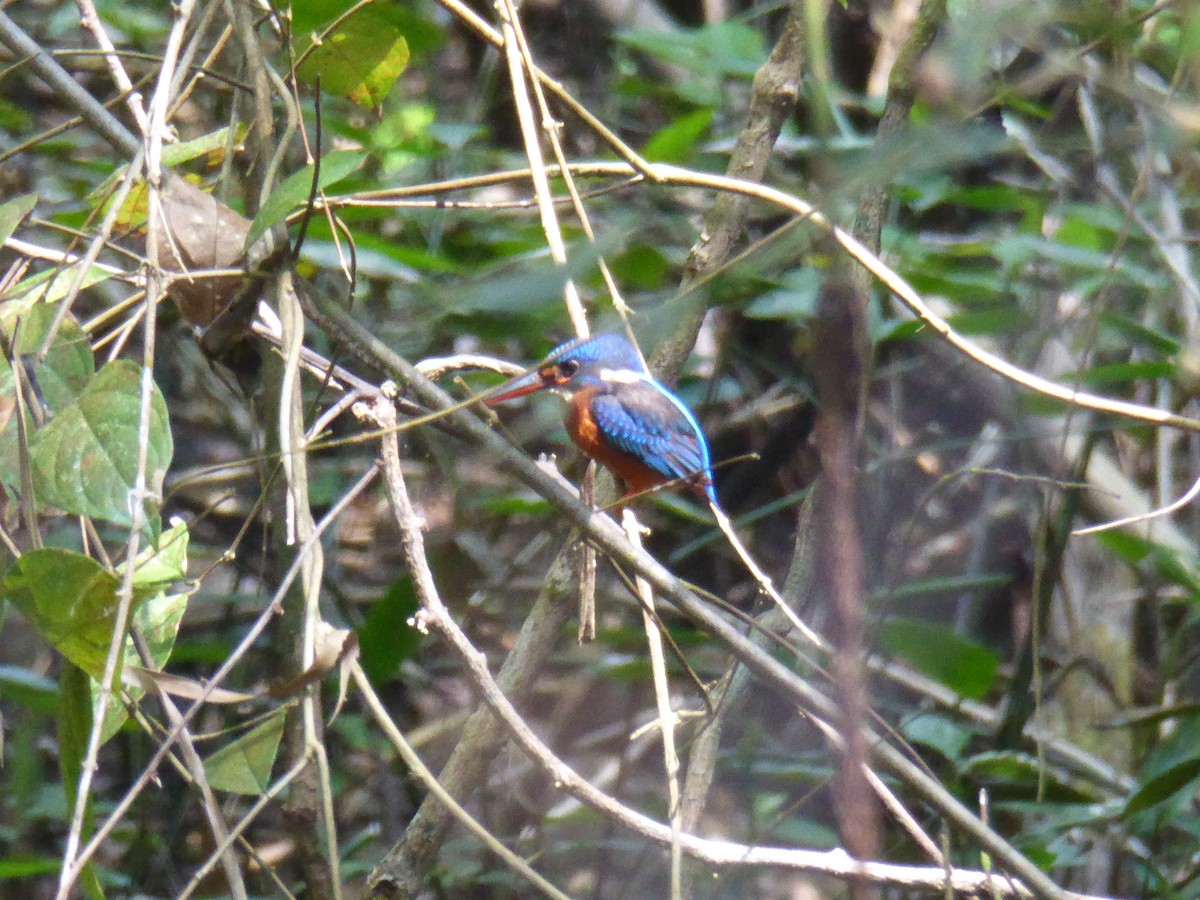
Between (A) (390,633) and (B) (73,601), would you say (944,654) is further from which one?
(B) (73,601)

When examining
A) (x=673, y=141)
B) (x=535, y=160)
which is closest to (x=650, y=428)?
(x=673, y=141)

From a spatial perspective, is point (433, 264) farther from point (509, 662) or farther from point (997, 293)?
point (997, 293)

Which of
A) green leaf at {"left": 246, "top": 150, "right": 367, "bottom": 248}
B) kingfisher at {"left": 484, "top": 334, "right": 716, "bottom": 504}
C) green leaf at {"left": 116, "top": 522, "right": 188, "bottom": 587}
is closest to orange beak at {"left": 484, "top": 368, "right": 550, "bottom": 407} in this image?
kingfisher at {"left": 484, "top": 334, "right": 716, "bottom": 504}

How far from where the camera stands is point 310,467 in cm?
425

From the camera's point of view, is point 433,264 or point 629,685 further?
point 629,685

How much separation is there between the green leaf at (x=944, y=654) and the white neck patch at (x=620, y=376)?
2.81 ft

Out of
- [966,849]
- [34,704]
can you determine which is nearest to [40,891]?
[34,704]

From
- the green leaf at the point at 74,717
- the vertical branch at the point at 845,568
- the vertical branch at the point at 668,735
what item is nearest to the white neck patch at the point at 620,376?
the vertical branch at the point at 668,735

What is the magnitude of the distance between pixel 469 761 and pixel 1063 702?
2629 millimetres

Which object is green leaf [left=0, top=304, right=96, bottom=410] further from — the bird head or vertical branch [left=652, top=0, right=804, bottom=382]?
the bird head

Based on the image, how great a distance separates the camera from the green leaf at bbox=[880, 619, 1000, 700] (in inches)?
104

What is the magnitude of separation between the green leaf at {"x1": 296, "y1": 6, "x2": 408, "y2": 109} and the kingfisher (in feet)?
2.29

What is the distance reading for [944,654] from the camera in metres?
2.71

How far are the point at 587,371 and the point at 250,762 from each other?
1.71 meters
